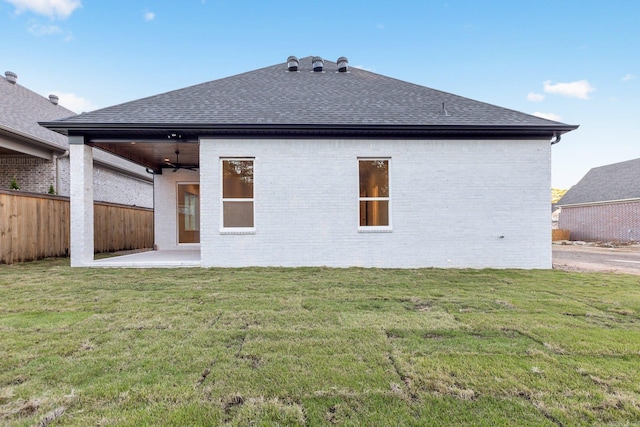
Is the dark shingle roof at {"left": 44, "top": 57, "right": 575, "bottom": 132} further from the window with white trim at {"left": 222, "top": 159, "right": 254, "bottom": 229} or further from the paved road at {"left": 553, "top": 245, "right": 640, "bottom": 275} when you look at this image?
the paved road at {"left": 553, "top": 245, "right": 640, "bottom": 275}

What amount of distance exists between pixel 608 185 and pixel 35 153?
1192 inches

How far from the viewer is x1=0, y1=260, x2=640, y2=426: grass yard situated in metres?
1.76

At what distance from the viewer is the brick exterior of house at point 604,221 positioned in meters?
18.0

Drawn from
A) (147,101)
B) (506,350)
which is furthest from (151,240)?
(506,350)

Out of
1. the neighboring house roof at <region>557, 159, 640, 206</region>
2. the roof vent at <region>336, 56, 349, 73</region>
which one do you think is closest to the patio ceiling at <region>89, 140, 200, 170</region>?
the roof vent at <region>336, 56, 349, 73</region>

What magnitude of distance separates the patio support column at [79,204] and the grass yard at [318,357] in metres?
2.19

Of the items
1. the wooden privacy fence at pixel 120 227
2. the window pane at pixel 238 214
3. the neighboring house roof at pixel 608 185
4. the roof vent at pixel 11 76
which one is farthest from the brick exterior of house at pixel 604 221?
the roof vent at pixel 11 76

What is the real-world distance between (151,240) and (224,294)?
410 inches

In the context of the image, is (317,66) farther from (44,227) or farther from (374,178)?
(44,227)

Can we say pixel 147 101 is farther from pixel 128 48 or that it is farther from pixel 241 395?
pixel 128 48

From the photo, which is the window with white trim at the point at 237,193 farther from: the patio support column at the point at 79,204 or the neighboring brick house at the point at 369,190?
the patio support column at the point at 79,204

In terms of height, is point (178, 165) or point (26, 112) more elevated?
point (26, 112)

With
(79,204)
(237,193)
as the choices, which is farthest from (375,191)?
(79,204)

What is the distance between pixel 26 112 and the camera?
11.0 metres
